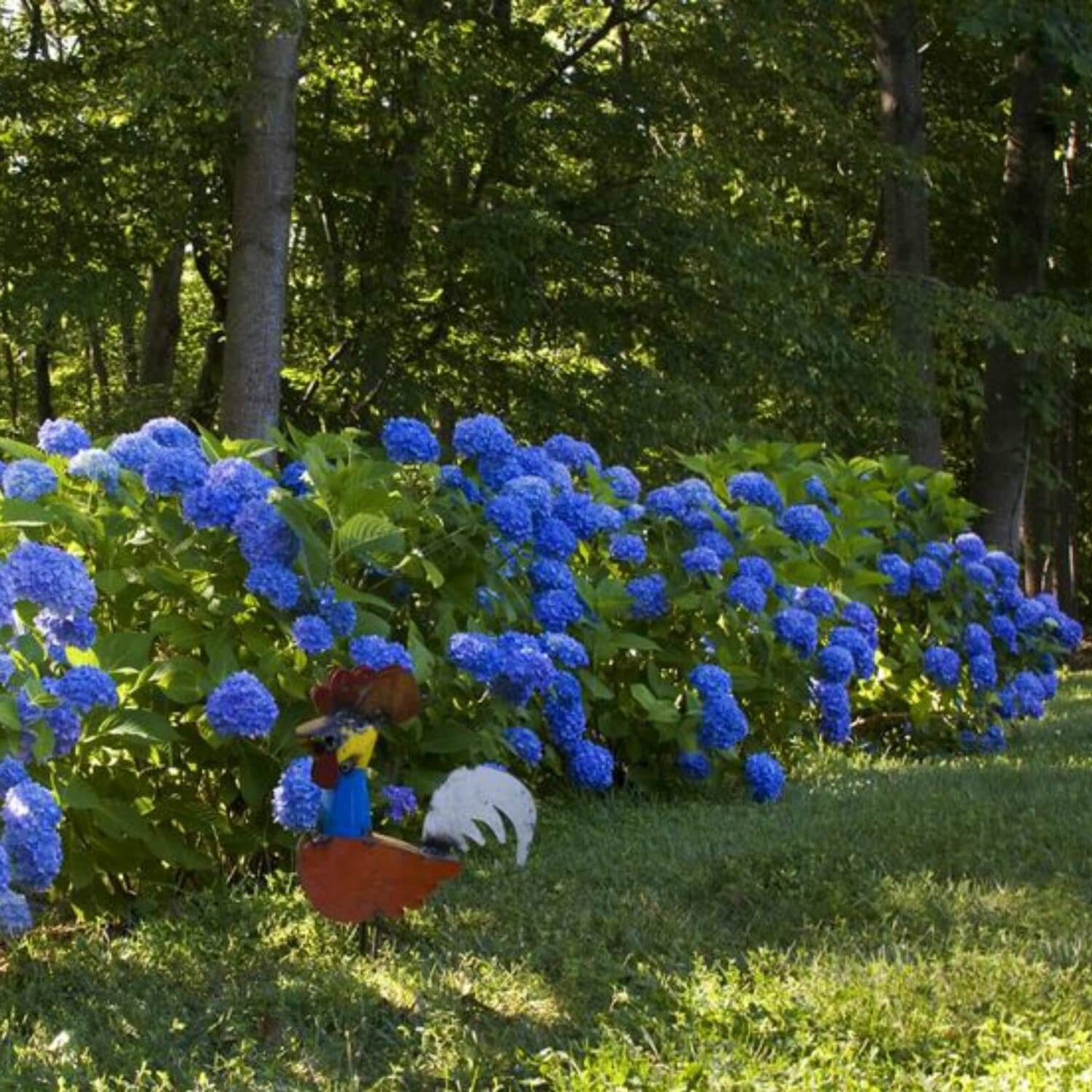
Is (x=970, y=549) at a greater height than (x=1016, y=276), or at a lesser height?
lesser

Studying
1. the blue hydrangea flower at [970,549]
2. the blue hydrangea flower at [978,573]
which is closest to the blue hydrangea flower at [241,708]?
the blue hydrangea flower at [978,573]

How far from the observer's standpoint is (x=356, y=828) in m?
3.48

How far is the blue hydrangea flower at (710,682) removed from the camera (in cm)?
536

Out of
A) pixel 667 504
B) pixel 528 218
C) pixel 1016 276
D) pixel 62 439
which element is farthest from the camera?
pixel 1016 276

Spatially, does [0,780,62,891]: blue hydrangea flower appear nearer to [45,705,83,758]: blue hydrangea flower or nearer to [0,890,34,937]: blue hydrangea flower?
[0,890,34,937]: blue hydrangea flower

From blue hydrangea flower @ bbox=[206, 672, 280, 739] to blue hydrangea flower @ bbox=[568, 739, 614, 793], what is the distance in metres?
1.49

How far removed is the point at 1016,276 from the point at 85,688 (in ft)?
42.4

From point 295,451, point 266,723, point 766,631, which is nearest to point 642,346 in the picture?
point 766,631

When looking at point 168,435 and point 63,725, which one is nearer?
point 63,725

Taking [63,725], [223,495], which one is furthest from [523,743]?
[63,725]

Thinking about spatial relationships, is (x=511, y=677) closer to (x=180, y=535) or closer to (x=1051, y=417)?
(x=180, y=535)

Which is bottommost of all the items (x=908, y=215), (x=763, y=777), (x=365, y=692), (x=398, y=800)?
(x=763, y=777)

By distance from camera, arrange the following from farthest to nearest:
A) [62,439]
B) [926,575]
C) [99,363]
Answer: [99,363] < [926,575] < [62,439]

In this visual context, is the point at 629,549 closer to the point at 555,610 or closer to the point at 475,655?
the point at 555,610
